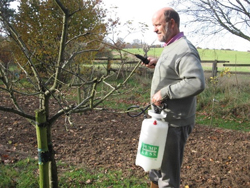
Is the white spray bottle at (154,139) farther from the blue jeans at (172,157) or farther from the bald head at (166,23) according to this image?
the bald head at (166,23)

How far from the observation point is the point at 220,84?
9031 millimetres

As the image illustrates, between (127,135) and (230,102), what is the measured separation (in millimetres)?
4125

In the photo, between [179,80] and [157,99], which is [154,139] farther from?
[179,80]

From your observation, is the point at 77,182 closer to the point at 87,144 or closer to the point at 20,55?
the point at 87,144

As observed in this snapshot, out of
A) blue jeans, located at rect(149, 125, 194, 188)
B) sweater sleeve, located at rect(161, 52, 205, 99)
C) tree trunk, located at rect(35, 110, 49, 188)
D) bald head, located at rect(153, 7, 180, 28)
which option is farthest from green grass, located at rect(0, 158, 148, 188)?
bald head, located at rect(153, 7, 180, 28)

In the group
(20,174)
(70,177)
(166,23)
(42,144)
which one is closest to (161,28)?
(166,23)

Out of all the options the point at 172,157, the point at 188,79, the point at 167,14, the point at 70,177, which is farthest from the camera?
the point at 70,177

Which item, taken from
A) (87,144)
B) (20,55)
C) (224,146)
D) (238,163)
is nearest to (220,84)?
(224,146)

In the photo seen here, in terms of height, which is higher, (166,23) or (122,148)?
(166,23)

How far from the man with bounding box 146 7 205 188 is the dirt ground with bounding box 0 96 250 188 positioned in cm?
68

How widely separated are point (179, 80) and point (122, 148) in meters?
2.29

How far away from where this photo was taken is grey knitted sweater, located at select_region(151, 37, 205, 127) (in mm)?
1960

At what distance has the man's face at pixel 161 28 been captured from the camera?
84.1 inches

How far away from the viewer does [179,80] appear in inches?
85.0
